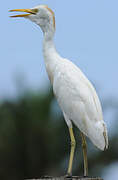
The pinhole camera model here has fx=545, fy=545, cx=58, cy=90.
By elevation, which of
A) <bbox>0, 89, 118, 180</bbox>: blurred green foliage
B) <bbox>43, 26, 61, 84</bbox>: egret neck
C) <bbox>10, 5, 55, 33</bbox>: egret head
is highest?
<bbox>10, 5, 55, 33</bbox>: egret head

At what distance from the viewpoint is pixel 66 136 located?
17.8 meters

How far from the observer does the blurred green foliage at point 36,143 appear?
55.3ft

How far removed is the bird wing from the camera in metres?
7.14

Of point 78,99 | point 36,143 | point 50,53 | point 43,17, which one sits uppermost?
point 43,17

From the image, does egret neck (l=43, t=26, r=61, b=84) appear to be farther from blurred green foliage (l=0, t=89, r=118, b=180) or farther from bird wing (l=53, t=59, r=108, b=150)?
blurred green foliage (l=0, t=89, r=118, b=180)

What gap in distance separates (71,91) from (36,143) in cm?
972

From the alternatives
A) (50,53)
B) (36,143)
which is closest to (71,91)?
(50,53)

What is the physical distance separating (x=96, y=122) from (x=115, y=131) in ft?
31.0

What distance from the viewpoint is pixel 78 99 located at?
7301 mm

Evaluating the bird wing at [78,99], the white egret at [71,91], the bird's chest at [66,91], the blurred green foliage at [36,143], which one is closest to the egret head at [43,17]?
the white egret at [71,91]

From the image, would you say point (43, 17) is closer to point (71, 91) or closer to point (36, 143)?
point (71, 91)

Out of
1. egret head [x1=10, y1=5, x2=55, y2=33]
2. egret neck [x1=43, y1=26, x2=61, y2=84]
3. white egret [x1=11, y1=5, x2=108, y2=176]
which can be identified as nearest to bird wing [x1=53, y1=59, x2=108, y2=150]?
white egret [x1=11, y1=5, x2=108, y2=176]

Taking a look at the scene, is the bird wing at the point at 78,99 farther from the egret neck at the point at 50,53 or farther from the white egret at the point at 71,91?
the egret neck at the point at 50,53

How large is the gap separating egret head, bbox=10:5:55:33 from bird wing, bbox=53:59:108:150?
1.85ft
